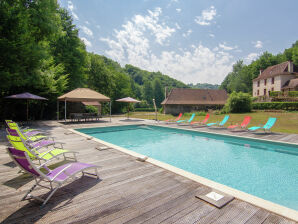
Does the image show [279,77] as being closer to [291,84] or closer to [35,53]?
[291,84]

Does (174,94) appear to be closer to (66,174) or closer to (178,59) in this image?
(178,59)

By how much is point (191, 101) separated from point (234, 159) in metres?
27.5

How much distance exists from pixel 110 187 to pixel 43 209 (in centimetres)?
106

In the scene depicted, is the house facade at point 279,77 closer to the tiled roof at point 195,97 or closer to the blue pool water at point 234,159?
the tiled roof at point 195,97

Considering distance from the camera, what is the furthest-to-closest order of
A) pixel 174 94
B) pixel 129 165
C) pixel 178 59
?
pixel 174 94
pixel 178 59
pixel 129 165

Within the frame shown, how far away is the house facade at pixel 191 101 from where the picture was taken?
32719 millimetres

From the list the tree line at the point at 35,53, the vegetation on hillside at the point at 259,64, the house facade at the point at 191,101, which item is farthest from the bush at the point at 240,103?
the vegetation on hillside at the point at 259,64

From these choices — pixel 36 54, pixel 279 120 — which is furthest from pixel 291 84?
→ pixel 36 54

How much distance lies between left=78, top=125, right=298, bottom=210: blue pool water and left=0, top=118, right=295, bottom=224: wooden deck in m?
2.36

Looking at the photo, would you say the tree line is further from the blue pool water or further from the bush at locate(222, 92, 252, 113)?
the bush at locate(222, 92, 252, 113)

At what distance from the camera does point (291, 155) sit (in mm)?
7023

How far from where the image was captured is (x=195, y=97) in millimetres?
34656

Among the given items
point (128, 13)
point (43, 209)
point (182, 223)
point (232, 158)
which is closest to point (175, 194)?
point (182, 223)

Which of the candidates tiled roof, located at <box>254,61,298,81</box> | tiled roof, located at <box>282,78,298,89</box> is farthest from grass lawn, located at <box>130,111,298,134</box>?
tiled roof, located at <box>254,61,298,81</box>
